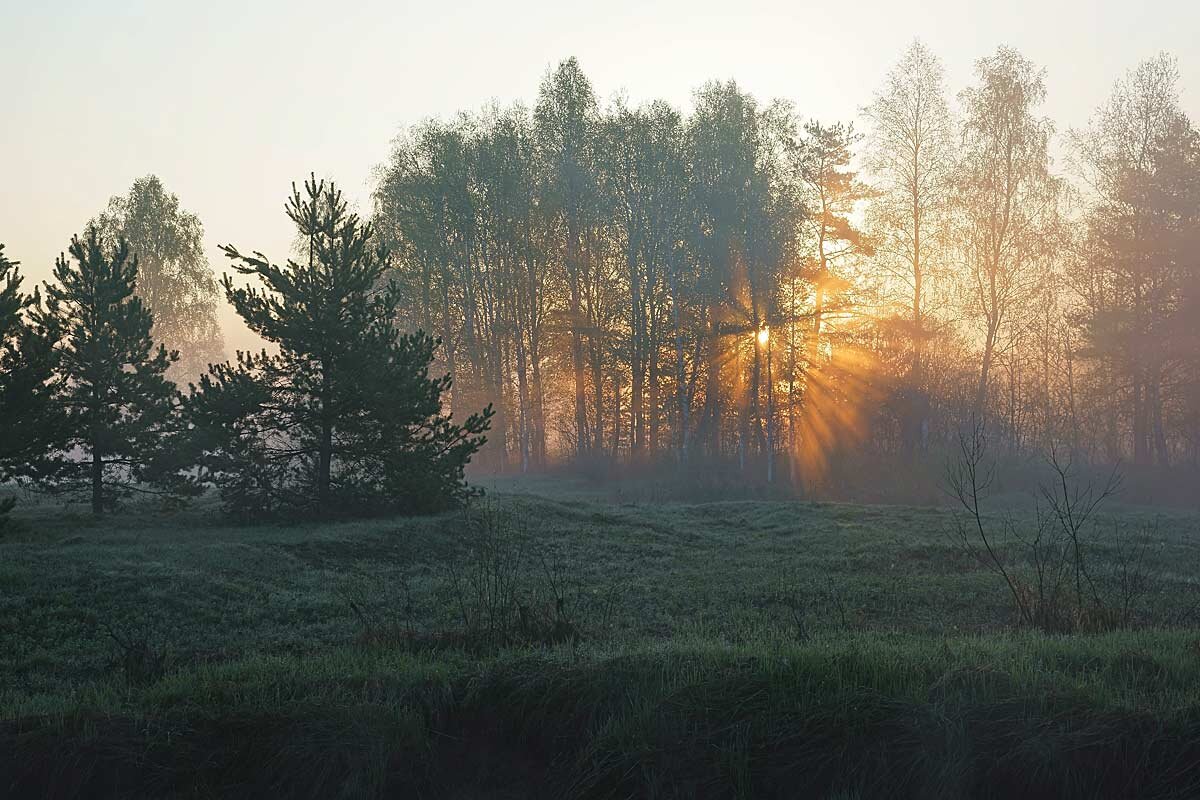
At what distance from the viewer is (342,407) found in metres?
19.6

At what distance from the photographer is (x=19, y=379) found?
1505 centimetres

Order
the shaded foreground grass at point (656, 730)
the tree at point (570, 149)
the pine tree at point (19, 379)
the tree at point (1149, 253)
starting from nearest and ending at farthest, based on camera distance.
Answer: the shaded foreground grass at point (656, 730), the pine tree at point (19, 379), the tree at point (1149, 253), the tree at point (570, 149)

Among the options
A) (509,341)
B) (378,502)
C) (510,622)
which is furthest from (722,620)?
(509,341)

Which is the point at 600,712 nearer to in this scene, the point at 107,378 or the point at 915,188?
the point at 107,378

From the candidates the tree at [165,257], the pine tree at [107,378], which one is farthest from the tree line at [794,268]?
the pine tree at [107,378]

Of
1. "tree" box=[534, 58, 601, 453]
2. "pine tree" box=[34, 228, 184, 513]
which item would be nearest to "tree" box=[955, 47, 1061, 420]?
"tree" box=[534, 58, 601, 453]

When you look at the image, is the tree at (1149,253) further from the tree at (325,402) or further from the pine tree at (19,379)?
the pine tree at (19,379)

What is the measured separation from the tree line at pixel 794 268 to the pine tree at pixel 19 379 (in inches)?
923

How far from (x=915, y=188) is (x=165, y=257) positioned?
125ft

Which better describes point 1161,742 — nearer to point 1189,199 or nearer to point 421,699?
point 421,699

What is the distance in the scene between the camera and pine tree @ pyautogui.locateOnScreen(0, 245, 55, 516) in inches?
589

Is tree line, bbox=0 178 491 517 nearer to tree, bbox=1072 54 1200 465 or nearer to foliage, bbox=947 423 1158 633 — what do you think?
foliage, bbox=947 423 1158 633

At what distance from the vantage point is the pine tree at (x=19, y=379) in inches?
589

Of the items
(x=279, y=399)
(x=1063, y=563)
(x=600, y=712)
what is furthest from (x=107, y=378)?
(x=1063, y=563)
